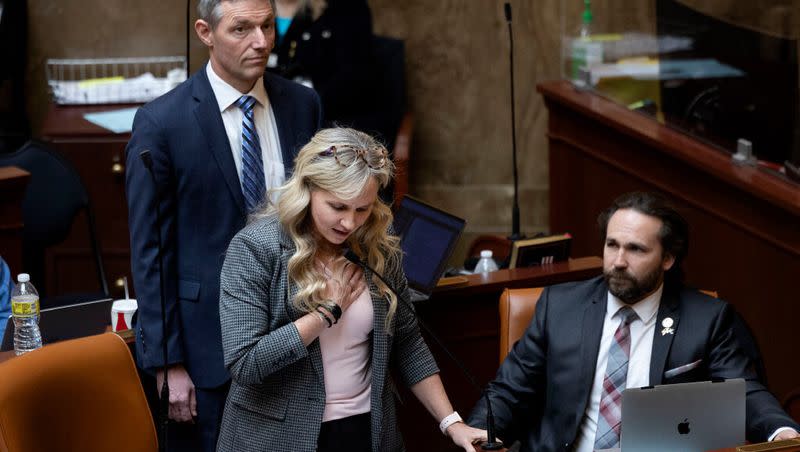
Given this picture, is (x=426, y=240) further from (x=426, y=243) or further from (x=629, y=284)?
(x=629, y=284)

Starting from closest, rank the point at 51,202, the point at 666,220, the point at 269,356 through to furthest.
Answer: the point at 269,356, the point at 666,220, the point at 51,202

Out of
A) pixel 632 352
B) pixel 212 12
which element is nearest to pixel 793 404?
pixel 632 352

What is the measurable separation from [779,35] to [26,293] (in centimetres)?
286

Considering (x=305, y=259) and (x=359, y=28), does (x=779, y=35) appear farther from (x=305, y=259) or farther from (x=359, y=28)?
(x=305, y=259)

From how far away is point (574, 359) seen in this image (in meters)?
3.03

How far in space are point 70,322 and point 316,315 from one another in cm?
124

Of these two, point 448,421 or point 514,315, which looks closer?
point 448,421

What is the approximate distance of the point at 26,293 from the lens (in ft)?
11.4

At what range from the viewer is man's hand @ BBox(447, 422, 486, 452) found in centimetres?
268

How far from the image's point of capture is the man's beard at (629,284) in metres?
3.01

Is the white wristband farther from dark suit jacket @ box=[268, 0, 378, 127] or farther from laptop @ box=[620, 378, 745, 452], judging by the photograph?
dark suit jacket @ box=[268, 0, 378, 127]

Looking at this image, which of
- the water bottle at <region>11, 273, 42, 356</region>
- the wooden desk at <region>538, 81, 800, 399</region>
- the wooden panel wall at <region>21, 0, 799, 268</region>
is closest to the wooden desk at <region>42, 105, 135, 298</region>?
the wooden panel wall at <region>21, 0, 799, 268</region>

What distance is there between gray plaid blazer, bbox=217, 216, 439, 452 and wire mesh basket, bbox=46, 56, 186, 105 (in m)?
3.40

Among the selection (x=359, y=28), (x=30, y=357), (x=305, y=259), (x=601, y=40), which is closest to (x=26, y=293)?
(x=30, y=357)
